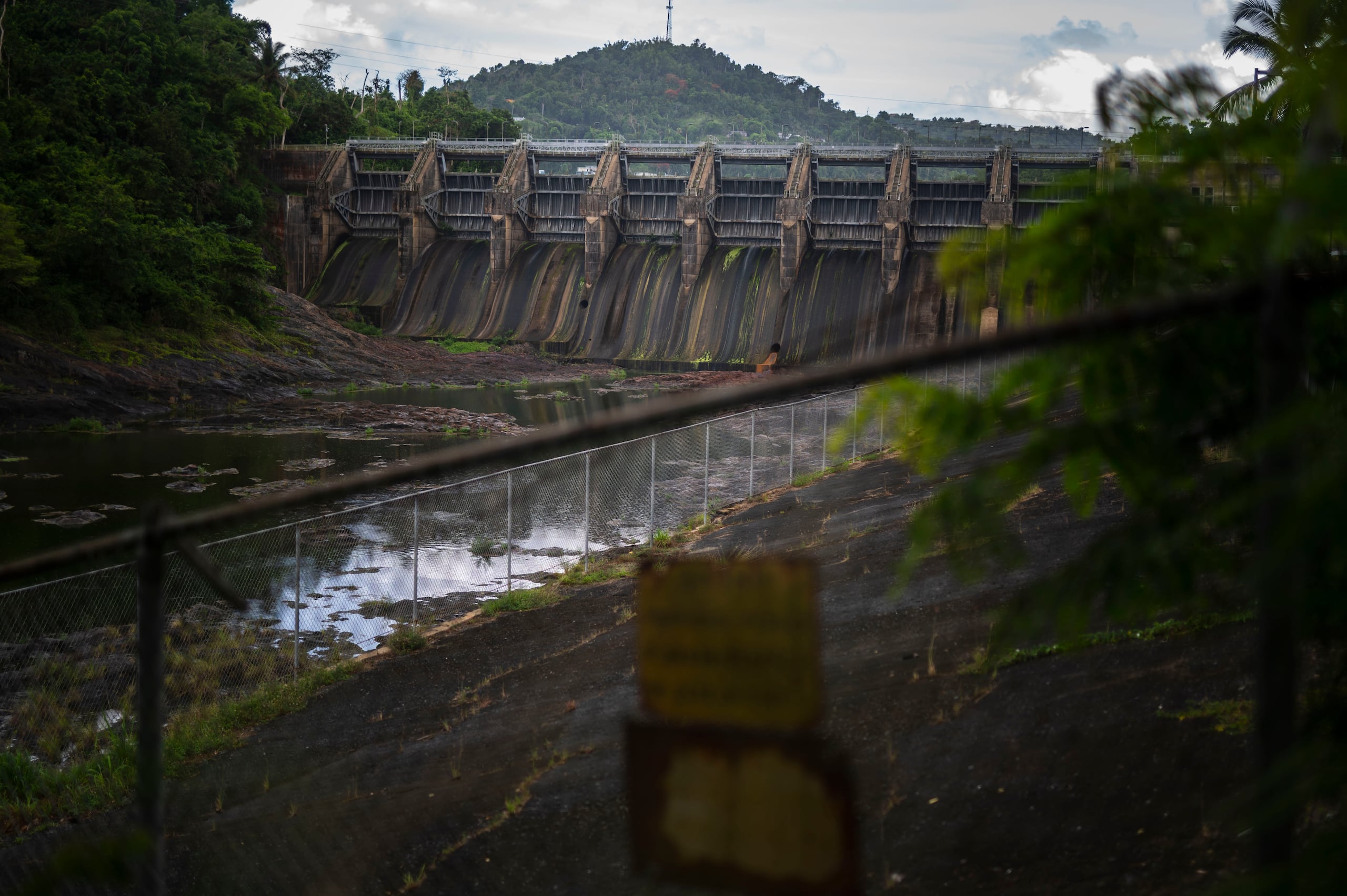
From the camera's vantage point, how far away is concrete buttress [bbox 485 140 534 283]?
1994 inches

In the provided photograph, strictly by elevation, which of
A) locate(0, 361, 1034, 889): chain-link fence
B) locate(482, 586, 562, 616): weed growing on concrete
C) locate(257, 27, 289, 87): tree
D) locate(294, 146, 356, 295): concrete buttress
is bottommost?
locate(0, 361, 1034, 889): chain-link fence

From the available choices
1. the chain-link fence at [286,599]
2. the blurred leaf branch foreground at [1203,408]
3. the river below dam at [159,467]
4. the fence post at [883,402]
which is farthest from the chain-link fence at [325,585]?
the blurred leaf branch foreground at [1203,408]

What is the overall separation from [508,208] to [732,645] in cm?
5033

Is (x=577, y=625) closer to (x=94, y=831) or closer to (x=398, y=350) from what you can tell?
(x=94, y=831)

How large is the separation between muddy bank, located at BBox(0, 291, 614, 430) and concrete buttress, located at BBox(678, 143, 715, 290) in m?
5.82

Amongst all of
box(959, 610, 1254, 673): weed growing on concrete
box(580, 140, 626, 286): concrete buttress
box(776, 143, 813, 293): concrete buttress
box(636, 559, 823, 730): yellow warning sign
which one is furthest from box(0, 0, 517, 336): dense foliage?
box(636, 559, 823, 730): yellow warning sign

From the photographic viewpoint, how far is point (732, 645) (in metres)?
2.32

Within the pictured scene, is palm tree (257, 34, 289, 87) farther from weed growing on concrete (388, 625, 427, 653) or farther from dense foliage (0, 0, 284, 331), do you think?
weed growing on concrete (388, 625, 427, 653)

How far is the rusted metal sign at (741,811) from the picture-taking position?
7.19 ft

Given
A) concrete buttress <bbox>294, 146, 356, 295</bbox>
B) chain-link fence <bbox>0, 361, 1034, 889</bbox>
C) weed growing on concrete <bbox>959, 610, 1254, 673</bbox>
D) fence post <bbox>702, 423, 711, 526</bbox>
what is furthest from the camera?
concrete buttress <bbox>294, 146, 356, 295</bbox>

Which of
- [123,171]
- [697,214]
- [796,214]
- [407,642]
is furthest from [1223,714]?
A: [697,214]

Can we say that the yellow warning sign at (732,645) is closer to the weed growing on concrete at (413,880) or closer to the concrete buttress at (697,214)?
the weed growing on concrete at (413,880)

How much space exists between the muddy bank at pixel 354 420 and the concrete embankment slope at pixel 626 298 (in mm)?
15371

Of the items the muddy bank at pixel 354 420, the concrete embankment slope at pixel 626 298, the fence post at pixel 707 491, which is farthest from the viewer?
the concrete embankment slope at pixel 626 298
